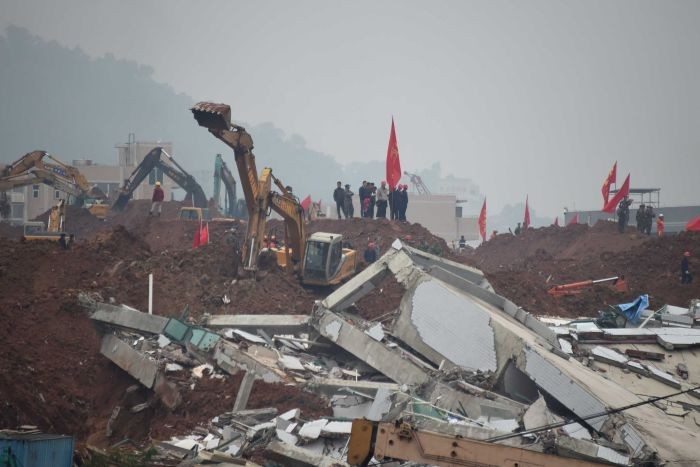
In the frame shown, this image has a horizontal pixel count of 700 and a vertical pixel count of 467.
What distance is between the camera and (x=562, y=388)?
11.6 metres

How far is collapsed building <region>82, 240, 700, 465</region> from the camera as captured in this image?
10.3 meters

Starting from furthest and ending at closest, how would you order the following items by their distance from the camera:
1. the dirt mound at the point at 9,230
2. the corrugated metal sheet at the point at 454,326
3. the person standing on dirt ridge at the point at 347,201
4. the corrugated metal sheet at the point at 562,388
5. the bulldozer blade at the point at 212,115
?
the dirt mound at the point at 9,230, the person standing on dirt ridge at the point at 347,201, the bulldozer blade at the point at 212,115, the corrugated metal sheet at the point at 454,326, the corrugated metal sheet at the point at 562,388

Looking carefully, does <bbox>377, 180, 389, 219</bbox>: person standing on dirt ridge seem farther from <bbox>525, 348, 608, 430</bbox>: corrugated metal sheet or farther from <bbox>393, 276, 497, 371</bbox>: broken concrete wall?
<bbox>525, 348, 608, 430</bbox>: corrugated metal sheet

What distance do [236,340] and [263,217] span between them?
254 inches

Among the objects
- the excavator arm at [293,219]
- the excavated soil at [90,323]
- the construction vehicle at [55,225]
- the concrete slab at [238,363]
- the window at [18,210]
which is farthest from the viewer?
the window at [18,210]

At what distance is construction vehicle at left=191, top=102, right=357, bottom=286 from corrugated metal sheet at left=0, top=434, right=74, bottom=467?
35.7 feet

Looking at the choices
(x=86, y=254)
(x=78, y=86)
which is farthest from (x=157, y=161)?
(x=78, y=86)

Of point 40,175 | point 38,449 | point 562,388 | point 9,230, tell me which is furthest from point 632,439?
point 9,230

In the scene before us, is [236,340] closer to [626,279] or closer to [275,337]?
[275,337]

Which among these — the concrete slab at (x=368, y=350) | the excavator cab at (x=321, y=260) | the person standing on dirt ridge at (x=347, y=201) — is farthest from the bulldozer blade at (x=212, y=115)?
the person standing on dirt ridge at (x=347, y=201)

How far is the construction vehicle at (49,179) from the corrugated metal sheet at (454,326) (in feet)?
75.5

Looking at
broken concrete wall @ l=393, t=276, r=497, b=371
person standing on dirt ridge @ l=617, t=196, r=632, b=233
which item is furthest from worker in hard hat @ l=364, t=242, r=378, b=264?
person standing on dirt ridge @ l=617, t=196, r=632, b=233

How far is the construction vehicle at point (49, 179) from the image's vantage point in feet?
108

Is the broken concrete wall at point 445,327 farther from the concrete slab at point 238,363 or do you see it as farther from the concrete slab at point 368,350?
the concrete slab at point 238,363
